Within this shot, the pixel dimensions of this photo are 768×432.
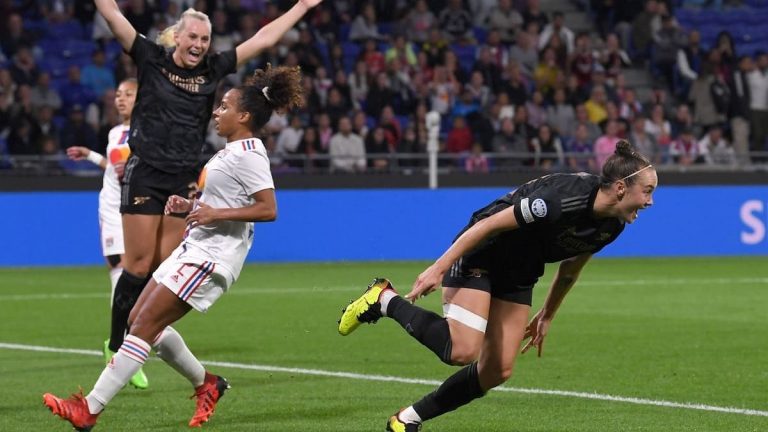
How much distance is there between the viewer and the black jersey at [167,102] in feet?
28.9

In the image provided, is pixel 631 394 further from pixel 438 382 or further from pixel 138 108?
pixel 138 108

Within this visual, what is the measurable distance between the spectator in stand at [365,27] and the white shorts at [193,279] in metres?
18.5

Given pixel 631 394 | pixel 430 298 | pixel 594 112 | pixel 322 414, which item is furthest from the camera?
pixel 594 112

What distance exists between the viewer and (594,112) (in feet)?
81.6

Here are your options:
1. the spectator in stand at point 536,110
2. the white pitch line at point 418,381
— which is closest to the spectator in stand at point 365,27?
the spectator in stand at point 536,110

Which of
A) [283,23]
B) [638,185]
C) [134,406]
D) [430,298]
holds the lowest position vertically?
[430,298]

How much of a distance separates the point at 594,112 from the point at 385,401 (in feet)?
55.2

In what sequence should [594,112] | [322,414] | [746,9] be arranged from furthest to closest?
[746,9]
[594,112]
[322,414]

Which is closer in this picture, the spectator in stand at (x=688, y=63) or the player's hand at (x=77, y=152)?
the player's hand at (x=77, y=152)

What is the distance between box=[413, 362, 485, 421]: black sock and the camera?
7.14 metres

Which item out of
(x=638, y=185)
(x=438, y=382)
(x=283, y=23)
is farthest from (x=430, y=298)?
(x=638, y=185)

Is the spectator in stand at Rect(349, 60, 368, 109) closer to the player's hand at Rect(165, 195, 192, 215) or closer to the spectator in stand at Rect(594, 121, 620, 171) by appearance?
the spectator in stand at Rect(594, 121, 620, 171)

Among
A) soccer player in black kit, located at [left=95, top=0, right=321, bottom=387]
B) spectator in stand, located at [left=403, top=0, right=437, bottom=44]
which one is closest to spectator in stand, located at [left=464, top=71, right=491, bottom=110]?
spectator in stand, located at [left=403, top=0, right=437, bottom=44]

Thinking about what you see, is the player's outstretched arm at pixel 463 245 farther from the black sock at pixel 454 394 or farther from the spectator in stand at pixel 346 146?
the spectator in stand at pixel 346 146
